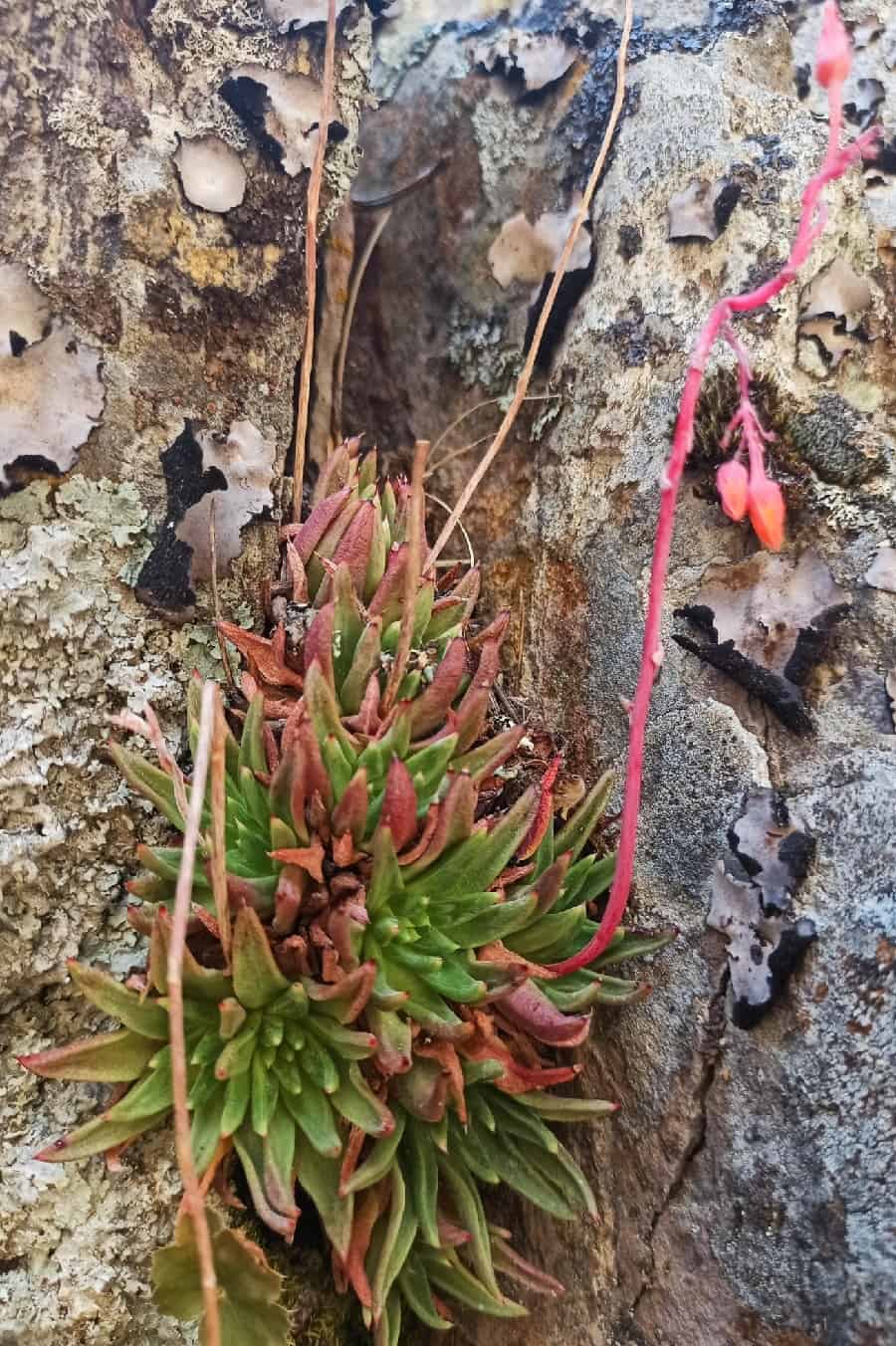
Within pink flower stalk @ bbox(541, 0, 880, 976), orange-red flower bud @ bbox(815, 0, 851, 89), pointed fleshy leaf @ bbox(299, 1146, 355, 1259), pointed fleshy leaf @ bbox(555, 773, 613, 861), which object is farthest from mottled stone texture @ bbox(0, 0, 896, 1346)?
orange-red flower bud @ bbox(815, 0, 851, 89)

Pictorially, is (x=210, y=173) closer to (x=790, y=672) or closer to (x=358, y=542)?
(x=358, y=542)

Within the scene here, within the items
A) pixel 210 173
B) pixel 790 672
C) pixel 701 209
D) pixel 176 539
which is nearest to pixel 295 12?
pixel 210 173

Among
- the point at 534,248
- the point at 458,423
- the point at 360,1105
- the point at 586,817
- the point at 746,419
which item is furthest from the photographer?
the point at 458,423

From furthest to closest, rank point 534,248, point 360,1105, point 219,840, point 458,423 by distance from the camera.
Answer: point 458,423
point 534,248
point 360,1105
point 219,840

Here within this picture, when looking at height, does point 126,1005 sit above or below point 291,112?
below

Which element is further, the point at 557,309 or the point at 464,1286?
the point at 557,309

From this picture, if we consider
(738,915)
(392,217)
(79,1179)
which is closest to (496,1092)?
(738,915)

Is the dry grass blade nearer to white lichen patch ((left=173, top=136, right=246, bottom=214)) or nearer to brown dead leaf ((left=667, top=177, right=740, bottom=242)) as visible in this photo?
brown dead leaf ((left=667, top=177, right=740, bottom=242))

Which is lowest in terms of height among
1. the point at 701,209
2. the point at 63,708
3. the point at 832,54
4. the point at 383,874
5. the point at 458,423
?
the point at 63,708
